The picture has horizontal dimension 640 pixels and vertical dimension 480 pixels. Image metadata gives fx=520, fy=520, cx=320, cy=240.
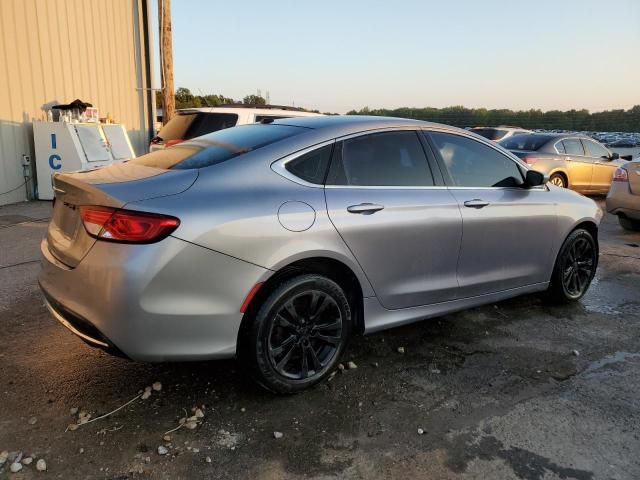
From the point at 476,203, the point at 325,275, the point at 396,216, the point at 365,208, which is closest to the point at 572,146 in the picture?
the point at 476,203

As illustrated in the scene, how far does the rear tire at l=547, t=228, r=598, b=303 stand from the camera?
463 cm

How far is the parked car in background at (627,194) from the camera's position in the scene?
802 centimetres

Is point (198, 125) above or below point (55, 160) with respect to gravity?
above

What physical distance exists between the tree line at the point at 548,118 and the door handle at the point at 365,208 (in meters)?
35.9

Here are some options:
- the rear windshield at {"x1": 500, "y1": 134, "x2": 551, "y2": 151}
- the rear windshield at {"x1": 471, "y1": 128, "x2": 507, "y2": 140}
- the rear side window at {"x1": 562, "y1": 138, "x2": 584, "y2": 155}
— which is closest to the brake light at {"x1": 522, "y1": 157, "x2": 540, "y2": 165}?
the rear windshield at {"x1": 500, "y1": 134, "x2": 551, "y2": 151}

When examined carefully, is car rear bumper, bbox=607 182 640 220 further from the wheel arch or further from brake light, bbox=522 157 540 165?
the wheel arch

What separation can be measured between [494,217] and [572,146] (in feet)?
31.3

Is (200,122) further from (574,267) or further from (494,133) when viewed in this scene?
(494,133)

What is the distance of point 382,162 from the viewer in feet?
11.3

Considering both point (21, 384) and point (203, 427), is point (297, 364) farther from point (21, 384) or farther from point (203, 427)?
point (21, 384)

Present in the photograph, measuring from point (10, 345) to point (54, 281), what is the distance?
1158 millimetres

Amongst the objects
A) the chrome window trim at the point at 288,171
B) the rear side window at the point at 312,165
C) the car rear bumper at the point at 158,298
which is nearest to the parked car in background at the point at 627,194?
the rear side window at the point at 312,165

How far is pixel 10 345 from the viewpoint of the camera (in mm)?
3652

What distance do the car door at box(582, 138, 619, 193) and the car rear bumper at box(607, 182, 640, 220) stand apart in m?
4.40
